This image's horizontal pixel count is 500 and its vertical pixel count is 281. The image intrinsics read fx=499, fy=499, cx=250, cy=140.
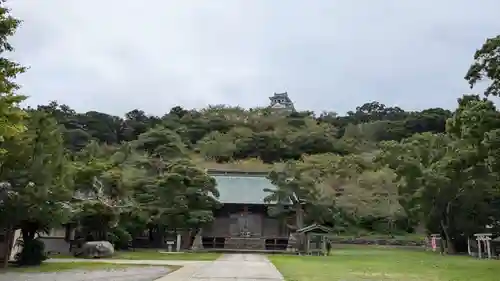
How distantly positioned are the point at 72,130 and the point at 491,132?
205 ft

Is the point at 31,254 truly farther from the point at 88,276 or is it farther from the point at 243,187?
the point at 243,187

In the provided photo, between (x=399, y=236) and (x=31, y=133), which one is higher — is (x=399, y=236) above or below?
below

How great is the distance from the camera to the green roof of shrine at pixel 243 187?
39.7m

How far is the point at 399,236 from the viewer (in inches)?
1897

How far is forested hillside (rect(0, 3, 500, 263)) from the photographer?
756 inches

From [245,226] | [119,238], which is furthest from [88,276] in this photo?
[245,226]

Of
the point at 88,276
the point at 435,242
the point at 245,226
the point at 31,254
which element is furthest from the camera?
the point at 435,242

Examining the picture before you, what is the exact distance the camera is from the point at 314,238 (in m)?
34.5

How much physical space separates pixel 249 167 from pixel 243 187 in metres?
13.4

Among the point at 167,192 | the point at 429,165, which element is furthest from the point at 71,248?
the point at 429,165

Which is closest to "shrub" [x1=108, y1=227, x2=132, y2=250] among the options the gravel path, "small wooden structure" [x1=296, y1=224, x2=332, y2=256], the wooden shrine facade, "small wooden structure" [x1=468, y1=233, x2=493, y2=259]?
the wooden shrine facade

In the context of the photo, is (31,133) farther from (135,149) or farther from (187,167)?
(135,149)

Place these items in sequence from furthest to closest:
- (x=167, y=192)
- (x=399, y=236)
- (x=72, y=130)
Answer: (x=72, y=130), (x=399, y=236), (x=167, y=192)

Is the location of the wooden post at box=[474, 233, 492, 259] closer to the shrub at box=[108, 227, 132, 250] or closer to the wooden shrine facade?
the wooden shrine facade
